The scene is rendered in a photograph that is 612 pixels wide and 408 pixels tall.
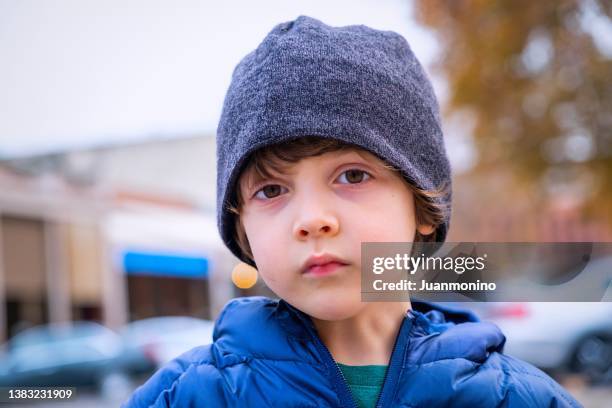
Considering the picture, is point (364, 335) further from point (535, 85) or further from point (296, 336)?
point (535, 85)

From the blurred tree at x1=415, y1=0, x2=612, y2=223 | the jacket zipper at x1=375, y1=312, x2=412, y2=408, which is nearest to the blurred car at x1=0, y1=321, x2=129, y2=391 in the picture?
the blurred tree at x1=415, y1=0, x2=612, y2=223

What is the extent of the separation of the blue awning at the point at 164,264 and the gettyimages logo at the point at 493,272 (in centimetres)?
1442

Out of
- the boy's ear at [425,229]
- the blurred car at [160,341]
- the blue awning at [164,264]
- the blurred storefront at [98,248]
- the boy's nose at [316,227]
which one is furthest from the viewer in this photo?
the blue awning at [164,264]

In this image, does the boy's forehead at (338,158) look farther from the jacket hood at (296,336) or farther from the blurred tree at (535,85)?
the blurred tree at (535,85)

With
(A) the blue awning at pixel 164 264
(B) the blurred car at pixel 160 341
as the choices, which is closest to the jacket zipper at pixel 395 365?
(B) the blurred car at pixel 160 341

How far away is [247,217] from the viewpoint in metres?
1.21

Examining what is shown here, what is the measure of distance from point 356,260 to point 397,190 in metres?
0.15

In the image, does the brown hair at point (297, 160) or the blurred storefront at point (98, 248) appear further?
the blurred storefront at point (98, 248)

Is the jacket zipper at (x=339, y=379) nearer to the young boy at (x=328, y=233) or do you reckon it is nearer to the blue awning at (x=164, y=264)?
the young boy at (x=328, y=233)

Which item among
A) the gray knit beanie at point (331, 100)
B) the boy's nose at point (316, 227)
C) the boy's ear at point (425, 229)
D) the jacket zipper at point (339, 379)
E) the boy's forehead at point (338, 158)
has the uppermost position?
the gray knit beanie at point (331, 100)

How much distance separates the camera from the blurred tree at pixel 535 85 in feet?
19.1

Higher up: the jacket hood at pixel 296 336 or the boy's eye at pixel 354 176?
the boy's eye at pixel 354 176

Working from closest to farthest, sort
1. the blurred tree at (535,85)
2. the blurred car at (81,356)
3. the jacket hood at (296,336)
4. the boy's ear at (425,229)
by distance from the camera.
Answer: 1. the jacket hood at (296,336)
2. the boy's ear at (425,229)
3. the blurred tree at (535,85)
4. the blurred car at (81,356)

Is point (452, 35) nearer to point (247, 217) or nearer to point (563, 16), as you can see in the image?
point (563, 16)
